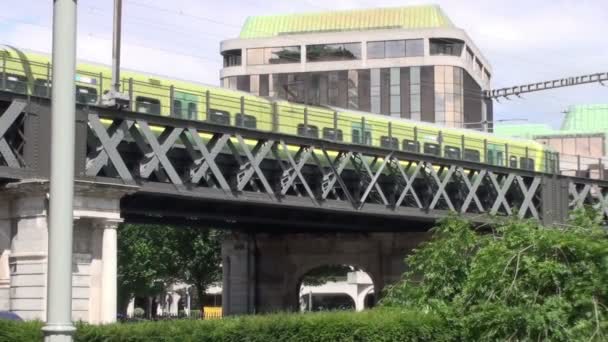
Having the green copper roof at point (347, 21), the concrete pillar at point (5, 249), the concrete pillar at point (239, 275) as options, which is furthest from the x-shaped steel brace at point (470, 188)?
the green copper roof at point (347, 21)

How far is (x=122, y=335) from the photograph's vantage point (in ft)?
59.9

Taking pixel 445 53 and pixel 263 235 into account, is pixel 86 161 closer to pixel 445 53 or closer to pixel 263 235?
pixel 263 235

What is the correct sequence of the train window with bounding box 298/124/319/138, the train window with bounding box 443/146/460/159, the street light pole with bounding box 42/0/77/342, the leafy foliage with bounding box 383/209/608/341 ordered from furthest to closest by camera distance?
the train window with bounding box 443/146/460/159
the train window with bounding box 298/124/319/138
the leafy foliage with bounding box 383/209/608/341
the street light pole with bounding box 42/0/77/342

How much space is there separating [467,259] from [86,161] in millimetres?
16709

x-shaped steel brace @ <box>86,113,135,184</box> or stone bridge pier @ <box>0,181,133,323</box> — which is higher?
x-shaped steel brace @ <box>86,113,135,184</box>

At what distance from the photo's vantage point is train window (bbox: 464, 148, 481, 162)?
59.0 meters

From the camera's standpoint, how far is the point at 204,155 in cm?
4334

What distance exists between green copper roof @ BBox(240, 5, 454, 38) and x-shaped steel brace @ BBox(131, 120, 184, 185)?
97.5 metres

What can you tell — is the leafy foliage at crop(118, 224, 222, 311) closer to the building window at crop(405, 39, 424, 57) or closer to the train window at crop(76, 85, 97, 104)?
the building window at crop(405, 39, 424, 57)

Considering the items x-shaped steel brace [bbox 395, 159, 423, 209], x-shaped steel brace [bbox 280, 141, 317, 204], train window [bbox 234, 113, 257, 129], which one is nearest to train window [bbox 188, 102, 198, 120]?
train window [bbox 234, 113, 257, 129]

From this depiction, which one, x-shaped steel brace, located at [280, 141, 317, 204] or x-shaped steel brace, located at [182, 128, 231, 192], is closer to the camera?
x-shaped steel brace, located at [182, 128, 231, 192]

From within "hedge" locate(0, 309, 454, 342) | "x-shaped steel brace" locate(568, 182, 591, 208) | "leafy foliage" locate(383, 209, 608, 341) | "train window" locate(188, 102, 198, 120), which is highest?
"train window" locate(188, 102, 198, 120)

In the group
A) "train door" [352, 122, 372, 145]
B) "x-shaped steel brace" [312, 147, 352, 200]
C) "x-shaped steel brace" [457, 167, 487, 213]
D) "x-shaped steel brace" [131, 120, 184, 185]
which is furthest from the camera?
"x-shaped steel brace" [457, 167, 487, 213]

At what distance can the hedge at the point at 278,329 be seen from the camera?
1833 cm
